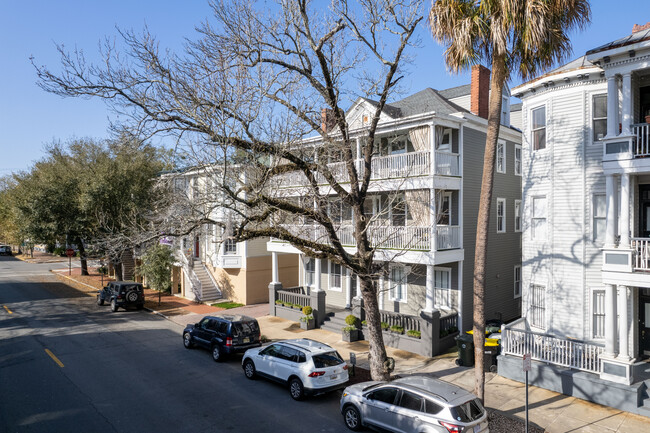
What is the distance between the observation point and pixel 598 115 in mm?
14703

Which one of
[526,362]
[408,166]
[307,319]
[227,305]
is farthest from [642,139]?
[227,305]

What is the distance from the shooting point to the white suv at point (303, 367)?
1202cm

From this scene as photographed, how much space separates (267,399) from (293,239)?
16.0ft

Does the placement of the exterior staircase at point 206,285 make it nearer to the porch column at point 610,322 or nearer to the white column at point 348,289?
the white column at point 348,289

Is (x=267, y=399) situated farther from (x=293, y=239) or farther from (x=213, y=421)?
(x=293, y=239)

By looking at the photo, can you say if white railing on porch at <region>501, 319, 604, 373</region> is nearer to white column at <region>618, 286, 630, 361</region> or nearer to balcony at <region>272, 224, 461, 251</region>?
white column at <region>618, 286, 630, 361</region>

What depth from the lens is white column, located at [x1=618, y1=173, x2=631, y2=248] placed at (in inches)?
486

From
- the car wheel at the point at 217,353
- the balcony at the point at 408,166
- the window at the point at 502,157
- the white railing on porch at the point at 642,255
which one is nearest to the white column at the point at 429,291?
the balcony at the point at 408,166

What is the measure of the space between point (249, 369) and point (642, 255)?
12.9m

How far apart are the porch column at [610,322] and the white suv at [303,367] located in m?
7.87

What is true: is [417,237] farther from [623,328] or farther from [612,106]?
[612,106]

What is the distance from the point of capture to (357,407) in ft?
34.1

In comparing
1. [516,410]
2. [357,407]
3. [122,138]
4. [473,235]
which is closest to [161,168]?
[122,138]

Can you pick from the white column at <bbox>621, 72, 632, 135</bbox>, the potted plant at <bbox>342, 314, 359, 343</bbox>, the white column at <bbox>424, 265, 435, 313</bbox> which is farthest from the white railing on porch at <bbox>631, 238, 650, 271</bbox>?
the potted plant at <bbox>342, 314, 359, 343</bbox>
